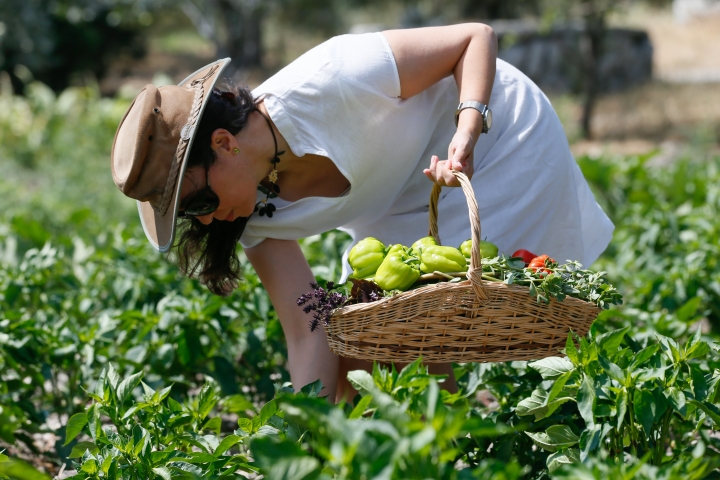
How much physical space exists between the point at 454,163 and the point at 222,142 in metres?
0.57

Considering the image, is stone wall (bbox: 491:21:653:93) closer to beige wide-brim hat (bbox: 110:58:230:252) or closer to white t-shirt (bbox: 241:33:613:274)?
white t-shirt (bbox: 241:33:613:274)

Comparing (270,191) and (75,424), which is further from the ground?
(270,191)

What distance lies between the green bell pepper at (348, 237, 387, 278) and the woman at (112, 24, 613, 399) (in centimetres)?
22

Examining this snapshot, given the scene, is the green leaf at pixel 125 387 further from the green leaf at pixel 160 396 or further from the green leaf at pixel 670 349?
the green leaf at pixel 670 349

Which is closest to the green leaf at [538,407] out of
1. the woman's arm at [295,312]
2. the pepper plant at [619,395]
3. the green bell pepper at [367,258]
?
the pepper plant at [619,395]

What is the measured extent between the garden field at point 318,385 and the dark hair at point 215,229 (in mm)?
327

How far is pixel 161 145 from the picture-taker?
1.96 m

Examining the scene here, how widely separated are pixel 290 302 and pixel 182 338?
657 millimetres

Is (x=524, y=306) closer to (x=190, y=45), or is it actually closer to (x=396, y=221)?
(x=396, y=221)

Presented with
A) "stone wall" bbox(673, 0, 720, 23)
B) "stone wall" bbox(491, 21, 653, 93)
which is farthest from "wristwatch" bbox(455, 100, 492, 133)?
"stone wall" bbox(673, 0, 720, 23)

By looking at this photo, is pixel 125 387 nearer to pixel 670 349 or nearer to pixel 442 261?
pixel 442 261

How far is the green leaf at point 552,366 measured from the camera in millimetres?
1756

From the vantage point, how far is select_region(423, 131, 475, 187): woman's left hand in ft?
6.23

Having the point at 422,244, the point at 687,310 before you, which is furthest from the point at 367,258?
the point at 687,310
